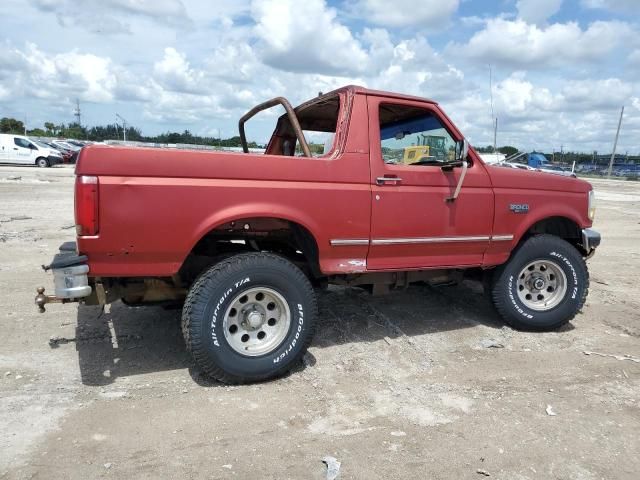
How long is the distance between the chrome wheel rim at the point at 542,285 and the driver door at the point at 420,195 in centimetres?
71

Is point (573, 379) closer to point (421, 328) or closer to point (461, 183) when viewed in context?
point (421, 328)

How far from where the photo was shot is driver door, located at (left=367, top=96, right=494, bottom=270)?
165 inches

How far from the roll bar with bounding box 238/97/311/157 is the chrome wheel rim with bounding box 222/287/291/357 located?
1208 millimetres

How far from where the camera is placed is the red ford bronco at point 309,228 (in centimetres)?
342

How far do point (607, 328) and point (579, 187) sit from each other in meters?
1.46

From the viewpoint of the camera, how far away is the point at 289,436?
125 inches

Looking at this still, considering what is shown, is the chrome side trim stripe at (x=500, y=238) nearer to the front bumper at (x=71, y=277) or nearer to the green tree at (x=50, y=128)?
Answer: the front bumper at (x=71, y=277)

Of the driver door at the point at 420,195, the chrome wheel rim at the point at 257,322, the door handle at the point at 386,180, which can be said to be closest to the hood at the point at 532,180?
the driver door at the point at 420,195

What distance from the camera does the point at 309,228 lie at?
3887mm

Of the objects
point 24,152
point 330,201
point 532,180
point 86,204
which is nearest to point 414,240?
point 330,201

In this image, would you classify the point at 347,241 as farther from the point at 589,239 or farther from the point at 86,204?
Result: the point at 589,239

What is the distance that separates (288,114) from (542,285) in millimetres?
2986

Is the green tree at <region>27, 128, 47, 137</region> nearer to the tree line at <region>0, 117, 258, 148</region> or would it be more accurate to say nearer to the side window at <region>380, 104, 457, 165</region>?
the tree line at <region>0, 117, 258, 148</region>

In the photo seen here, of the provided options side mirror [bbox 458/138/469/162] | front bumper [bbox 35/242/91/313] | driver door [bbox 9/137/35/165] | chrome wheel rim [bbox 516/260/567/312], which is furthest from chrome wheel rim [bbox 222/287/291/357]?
driver door [bbox 9/137/35/165]
